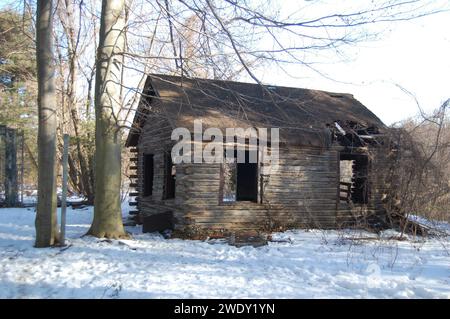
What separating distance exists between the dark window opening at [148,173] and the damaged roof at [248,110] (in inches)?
49.4

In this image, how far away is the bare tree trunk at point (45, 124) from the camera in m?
8.91

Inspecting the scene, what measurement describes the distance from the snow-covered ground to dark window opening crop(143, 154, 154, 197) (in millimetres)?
4339

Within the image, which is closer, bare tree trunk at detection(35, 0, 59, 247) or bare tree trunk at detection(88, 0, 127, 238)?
bare tree trunk at detection(35, 0, 59, 247)

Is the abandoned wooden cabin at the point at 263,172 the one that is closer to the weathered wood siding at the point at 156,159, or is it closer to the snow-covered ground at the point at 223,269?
the weathered wood siding at the point at 156,159

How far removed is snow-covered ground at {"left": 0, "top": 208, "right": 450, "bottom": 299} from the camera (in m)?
5.87

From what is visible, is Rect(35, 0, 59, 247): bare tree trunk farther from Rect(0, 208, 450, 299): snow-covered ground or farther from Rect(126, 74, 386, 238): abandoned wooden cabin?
Rect(126, 74, 386, 238): abandoned wooden cabin

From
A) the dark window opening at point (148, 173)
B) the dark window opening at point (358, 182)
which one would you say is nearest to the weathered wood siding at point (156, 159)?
the dark window opening at point (148, 173)

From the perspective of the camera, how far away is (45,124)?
895 centimetres

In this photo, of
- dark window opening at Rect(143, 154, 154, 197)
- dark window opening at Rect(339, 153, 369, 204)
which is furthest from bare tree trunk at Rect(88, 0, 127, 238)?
dark window opening at Rect(339, 153, 369, 204)

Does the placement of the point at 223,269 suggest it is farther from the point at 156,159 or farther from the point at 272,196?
the point at 156,159

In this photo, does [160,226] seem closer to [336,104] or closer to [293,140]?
[293,140]

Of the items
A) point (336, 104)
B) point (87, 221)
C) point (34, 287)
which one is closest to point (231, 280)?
point (34, 287)

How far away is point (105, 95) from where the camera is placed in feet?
33.2

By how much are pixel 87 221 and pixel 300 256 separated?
28.2ft
